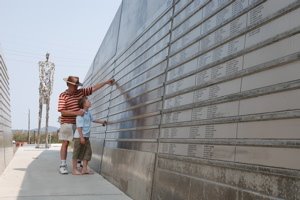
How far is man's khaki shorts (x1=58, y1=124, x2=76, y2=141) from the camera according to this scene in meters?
8.07

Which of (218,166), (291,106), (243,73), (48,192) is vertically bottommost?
(48,192)

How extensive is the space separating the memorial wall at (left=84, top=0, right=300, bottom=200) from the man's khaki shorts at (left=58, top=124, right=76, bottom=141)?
188 cm

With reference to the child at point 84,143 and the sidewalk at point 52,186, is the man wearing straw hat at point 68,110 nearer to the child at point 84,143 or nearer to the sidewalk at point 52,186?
the child at point 84,143

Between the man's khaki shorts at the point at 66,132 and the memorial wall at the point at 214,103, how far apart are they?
73.9 inches

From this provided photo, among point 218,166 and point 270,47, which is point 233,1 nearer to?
point 270,47

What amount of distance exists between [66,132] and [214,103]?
16.9 ft

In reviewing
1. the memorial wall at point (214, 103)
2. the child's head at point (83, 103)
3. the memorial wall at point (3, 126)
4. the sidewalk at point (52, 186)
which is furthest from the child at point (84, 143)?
the memorial wall at point (214, 103)

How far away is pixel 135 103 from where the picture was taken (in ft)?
20.2

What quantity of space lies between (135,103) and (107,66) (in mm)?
3760

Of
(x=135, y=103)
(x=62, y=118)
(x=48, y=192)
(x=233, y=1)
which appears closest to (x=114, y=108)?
(x=62, y=118)

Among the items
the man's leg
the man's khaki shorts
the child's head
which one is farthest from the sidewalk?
the child's head

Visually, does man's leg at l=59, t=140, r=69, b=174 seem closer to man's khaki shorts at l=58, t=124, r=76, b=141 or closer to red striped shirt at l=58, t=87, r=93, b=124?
man's khaki shorts at l=58, t=124, r=76, b=141

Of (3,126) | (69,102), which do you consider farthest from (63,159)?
(3,126)

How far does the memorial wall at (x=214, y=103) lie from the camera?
2.52m
